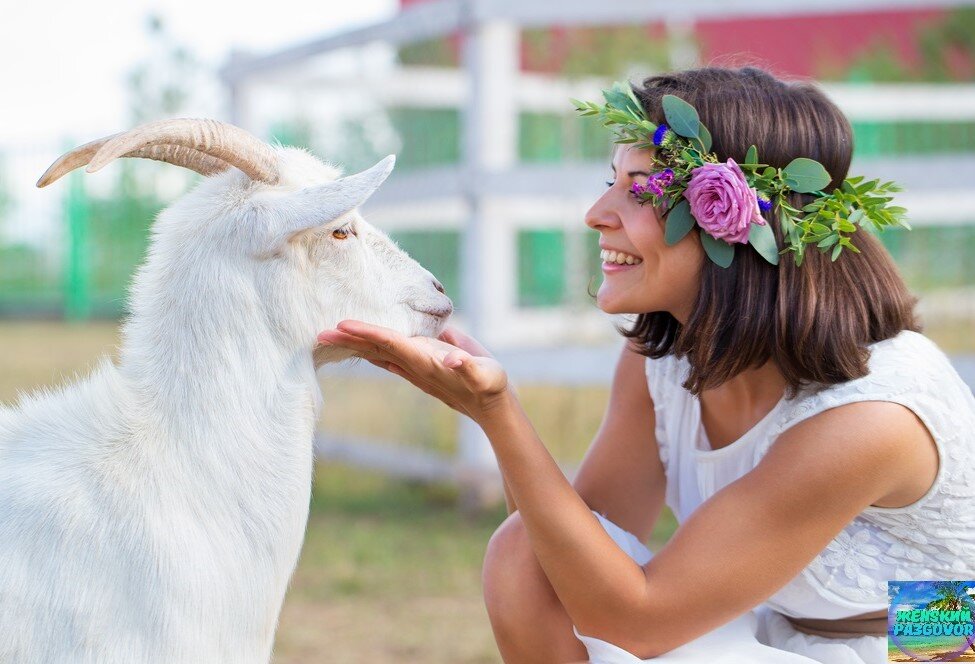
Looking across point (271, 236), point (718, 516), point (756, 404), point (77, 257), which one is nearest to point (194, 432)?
point (271, 236)

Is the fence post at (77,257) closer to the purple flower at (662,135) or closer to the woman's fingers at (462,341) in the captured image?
the woman's fingers at (462,341)

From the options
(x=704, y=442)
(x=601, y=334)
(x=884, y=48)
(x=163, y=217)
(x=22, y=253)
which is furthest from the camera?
(x=22, y=253)

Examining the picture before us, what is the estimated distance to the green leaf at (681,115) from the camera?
2229 mm

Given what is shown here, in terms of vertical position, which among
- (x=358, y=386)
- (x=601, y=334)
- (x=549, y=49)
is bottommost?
(x=358, y=386)

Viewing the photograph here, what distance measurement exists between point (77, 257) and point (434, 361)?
42.5 feet

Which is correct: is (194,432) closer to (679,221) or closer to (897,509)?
(679,221)

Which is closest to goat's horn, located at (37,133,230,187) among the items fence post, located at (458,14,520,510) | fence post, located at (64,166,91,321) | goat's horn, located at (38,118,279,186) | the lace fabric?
goat's horn, located at (38,118,279,186)

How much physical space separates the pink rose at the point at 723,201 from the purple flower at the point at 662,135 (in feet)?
0.31

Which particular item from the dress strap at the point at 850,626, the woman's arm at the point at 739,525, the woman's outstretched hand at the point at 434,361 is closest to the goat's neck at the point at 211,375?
the woman's outstretched hand at the point at 434,361

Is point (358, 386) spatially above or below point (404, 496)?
above

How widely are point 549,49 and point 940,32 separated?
20.3 feet

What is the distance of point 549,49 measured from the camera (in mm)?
5750

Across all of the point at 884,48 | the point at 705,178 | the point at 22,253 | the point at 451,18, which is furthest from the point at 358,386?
the point at 22,253

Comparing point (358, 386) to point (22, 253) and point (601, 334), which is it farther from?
point (22, 253)
